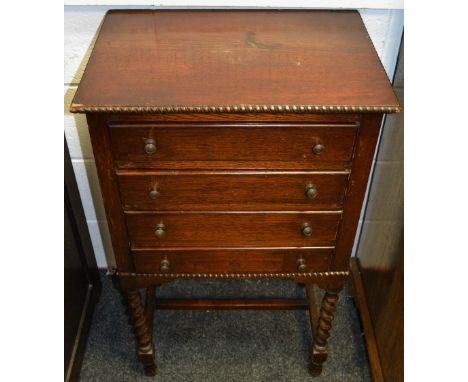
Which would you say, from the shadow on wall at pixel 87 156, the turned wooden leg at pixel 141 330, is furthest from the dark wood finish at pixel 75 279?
the turned wooden leg at pixel 141 330

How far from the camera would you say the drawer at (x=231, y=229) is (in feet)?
4.78

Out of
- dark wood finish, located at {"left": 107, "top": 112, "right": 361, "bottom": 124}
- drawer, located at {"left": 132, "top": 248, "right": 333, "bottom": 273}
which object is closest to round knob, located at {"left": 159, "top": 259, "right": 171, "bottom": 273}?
drawer, located at {"left": 132, "top": 248, "right": 333, "bottom": 273}

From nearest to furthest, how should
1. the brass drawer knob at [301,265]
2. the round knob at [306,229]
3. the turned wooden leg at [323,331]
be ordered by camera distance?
the round knob at [306,229] → the brass drawer knob at [301,265] → the turned wooden leg at [323,331]

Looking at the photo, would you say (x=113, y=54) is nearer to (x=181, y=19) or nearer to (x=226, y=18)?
(x=181, y=19)

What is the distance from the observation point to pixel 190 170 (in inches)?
53.2

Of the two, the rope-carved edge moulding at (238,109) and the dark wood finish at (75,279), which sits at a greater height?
the rope-carved edge moulding at (238,109)

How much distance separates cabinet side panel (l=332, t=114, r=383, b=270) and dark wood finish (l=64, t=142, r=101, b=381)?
0.98 meters

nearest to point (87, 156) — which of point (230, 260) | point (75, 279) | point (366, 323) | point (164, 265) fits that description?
point (75, 279)

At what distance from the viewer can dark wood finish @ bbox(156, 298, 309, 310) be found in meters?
2.08

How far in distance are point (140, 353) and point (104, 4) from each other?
1225mm

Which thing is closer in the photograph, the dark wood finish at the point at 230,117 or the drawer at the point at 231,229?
the dark wood finish at the point at 230,117

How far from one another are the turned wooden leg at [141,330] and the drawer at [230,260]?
19 centimetres

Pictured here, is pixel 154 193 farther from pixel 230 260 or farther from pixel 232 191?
pixel 230 260

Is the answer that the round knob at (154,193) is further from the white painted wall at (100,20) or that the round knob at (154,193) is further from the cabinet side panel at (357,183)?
the white painted wall at (100,20)
